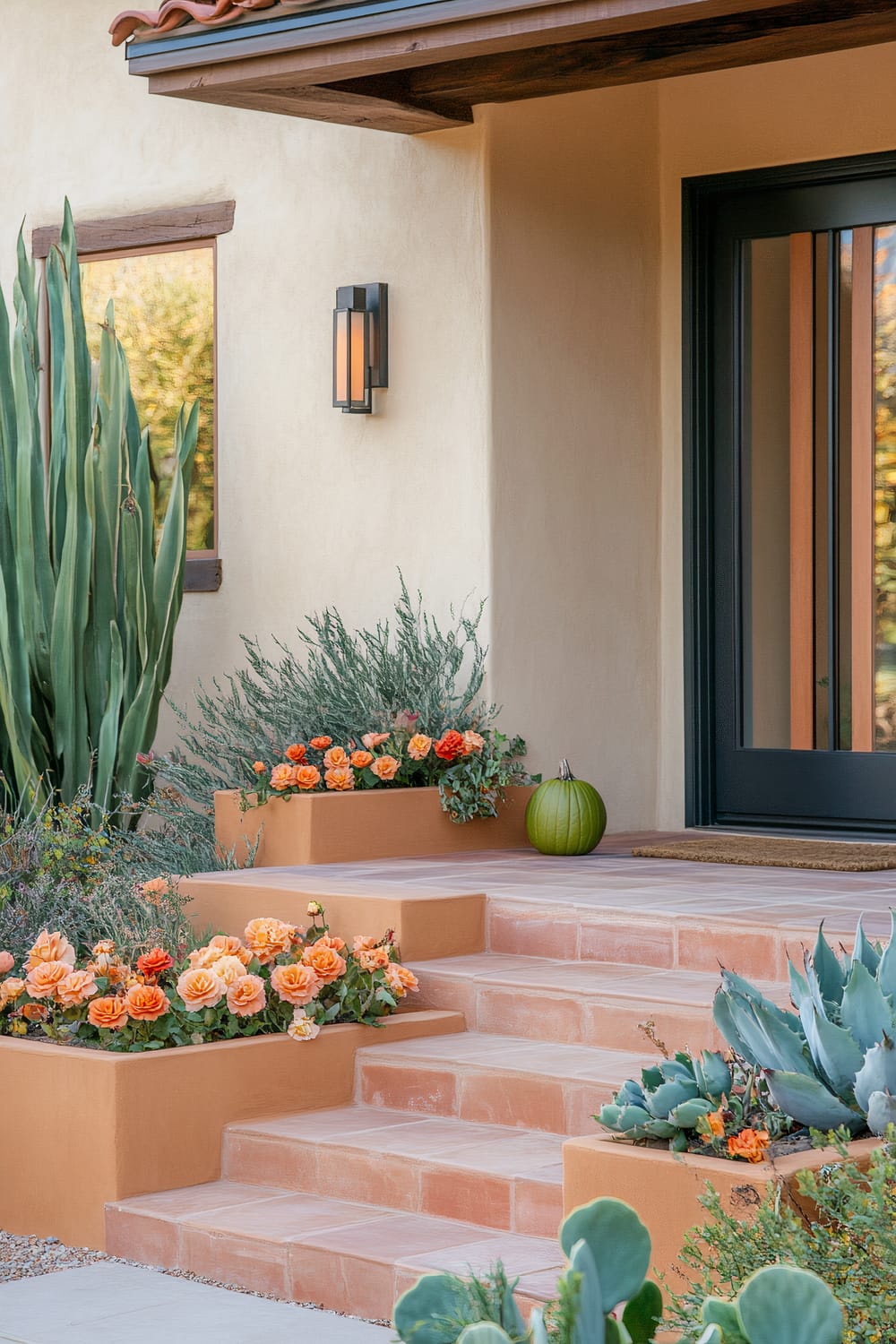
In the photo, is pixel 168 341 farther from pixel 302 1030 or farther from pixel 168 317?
pixel 302 1030

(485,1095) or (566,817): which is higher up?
(566,817)

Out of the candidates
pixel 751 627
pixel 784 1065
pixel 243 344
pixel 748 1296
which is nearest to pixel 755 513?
pixel 751 627

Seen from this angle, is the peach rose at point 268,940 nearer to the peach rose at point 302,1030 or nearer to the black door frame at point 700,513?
the peach rose at point 302,1030

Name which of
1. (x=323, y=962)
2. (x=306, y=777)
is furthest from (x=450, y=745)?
(x=323, y=962)

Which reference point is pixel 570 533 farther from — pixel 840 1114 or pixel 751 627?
pixel 840 1114

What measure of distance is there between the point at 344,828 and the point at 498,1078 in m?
2.30

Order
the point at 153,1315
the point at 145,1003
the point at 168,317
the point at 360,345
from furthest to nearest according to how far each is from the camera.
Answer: the point at 168,317 → the point at 360,345 → the point at 145,1003 → the point at 153,1315

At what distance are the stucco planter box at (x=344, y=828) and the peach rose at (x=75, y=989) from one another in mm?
1803

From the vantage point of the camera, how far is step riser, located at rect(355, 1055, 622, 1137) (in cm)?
471

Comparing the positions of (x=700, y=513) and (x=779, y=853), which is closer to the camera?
(x=779, y=853)

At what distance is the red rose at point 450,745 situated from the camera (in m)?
7.24

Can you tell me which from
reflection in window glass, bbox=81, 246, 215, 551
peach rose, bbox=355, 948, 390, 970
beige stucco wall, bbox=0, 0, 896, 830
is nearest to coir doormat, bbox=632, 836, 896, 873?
beige stucco wall, bbox=0, 0, 896, 830

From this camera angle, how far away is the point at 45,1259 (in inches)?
188

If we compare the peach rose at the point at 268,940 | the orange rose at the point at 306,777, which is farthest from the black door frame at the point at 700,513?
the peach rose at the point at 268,940
